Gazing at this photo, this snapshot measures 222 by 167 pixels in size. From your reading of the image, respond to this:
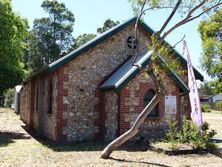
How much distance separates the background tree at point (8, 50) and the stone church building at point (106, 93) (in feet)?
10.1

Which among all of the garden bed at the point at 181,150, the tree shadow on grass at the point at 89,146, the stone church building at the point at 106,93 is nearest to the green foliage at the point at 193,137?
the garden bed at the point at 181,150

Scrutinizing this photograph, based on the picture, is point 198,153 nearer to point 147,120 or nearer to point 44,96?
point 147,120

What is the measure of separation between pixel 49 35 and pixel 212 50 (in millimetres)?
30262

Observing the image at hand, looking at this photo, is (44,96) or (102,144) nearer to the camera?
(102,144)

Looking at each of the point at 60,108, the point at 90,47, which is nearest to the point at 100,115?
the point at 60,108

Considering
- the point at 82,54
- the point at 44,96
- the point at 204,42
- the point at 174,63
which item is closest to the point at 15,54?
the point at 44,96

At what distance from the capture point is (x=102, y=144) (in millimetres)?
17156

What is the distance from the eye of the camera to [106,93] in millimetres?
18484

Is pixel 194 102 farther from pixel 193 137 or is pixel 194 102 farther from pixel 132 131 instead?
pixel 132 131

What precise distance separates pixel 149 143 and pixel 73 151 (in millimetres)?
3321

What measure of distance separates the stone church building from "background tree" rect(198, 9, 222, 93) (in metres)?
15.2

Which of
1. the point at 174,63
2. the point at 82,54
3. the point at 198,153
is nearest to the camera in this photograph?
the point at 174,63

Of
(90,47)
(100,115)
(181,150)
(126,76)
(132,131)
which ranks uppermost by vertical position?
(90,47)

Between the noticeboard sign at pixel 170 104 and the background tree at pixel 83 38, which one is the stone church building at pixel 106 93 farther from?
the background tree at pixel 83 38
